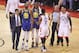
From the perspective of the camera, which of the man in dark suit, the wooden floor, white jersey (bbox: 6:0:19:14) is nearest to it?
the man in dark suit

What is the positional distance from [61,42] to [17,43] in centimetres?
192

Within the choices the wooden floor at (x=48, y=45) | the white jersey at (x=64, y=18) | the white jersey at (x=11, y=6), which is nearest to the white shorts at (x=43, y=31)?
the wooden floor at (x=48, y=45)

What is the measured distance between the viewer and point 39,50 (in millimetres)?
13031

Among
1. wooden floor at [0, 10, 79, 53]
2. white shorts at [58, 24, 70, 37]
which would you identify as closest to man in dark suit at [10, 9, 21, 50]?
wooden floor at [0, 10, 79, 53]

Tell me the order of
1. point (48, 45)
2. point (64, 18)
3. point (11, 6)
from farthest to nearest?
point (48, 45), point (11, 6), point (64, 18)

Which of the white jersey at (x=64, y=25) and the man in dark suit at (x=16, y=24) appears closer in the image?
the man in dark suit at (x=16, y=24)

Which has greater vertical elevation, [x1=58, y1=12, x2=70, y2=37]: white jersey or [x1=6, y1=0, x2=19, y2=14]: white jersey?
[x1=6, y1=0, x2=19, y2=14]: white jersey

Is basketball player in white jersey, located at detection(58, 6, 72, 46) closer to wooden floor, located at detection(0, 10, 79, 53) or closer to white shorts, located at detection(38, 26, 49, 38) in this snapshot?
wooden floor, located at detection(0, 10, 79, 53)

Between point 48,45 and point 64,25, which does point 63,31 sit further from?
point 48,45

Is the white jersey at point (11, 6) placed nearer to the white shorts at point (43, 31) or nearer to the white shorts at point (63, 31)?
the white shorts at point (43, 31)

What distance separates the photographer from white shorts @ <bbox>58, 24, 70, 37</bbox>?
13.1 metres

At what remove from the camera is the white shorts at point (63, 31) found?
13055 millimetres

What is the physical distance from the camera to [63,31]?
13.1m

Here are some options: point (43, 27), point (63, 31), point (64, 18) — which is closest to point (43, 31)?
point (43, 27)
